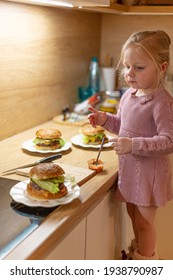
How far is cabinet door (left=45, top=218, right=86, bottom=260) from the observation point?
1.00m

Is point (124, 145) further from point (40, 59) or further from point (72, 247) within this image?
point (40, 59)

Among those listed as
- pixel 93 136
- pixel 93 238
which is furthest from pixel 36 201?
pixel 93 136

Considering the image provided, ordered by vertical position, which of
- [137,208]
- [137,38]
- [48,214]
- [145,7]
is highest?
[145,7]

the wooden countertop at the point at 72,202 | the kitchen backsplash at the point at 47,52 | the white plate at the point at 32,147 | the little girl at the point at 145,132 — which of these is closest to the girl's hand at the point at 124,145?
the little girl at the point at 145,132

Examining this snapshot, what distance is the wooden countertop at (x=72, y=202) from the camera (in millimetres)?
902

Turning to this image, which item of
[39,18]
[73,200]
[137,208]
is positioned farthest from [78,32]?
[73,200]

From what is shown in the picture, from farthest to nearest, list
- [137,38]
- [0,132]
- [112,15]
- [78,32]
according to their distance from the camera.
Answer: [112,15], [78,32], [0,132], [137,38]

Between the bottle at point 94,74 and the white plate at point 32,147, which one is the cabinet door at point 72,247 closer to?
the white plate at point 32,147

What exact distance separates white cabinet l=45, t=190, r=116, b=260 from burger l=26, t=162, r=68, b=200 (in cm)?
11

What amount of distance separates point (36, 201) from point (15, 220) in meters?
0.08

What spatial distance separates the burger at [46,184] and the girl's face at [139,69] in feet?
1.34
